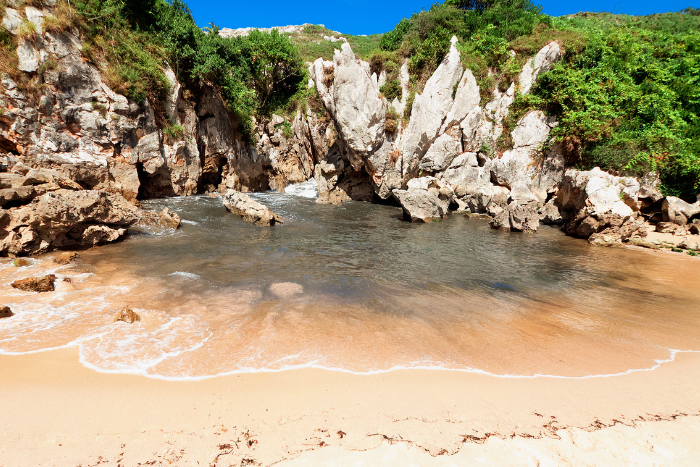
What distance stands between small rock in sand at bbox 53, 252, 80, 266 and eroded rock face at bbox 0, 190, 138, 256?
33.8 inches

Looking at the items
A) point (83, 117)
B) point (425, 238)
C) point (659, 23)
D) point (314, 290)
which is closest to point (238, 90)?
point (83, 117)

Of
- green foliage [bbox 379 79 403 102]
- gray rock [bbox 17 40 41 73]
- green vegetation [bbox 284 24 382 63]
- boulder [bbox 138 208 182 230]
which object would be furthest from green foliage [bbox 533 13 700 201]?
gray rock [bbox 17 40 41 73]

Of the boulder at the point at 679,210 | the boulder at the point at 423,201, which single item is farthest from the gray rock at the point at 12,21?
the boulder at the point at 679,210

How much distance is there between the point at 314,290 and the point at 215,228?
23.4ft

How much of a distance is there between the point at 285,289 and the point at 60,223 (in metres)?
6.39

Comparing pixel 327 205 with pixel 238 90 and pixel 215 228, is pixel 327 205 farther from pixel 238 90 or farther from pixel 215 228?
pixel 238 90

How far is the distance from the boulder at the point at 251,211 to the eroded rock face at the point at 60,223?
15.9 feet

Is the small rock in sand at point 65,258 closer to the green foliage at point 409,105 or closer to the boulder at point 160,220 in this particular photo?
the boulder at point 160,220

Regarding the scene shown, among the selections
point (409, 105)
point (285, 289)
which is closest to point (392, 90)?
point (409, 105)

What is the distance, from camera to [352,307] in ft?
19.3

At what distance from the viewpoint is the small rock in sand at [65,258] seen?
7125 mm

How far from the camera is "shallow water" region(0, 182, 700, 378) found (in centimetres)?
416

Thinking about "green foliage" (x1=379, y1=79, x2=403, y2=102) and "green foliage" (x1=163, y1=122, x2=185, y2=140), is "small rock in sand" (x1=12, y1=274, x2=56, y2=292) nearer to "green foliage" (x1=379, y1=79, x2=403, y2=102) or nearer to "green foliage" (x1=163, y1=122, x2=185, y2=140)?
"green foliage" (x1=163, y1=122, x2=185, y2=140)

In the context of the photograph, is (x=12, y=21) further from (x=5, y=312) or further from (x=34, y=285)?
(x=5, y=312)
